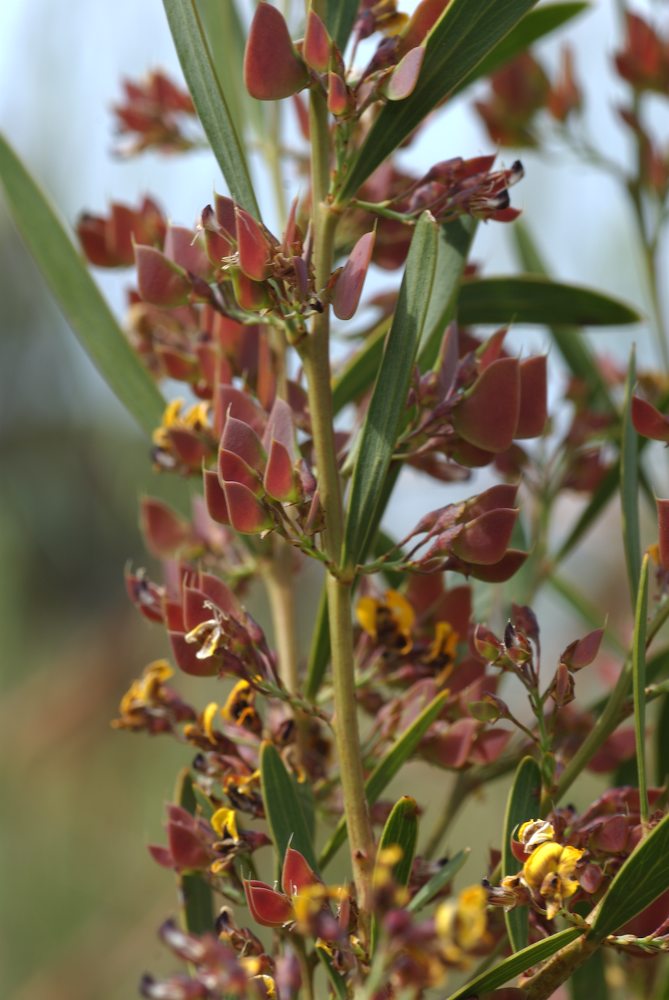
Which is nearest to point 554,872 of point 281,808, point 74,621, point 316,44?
point 281,808

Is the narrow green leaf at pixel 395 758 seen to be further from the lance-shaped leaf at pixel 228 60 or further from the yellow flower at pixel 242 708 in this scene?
the lance-shaped leaf at pixel 228 60

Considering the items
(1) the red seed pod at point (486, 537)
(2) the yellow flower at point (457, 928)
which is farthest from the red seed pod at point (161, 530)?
(2) the yellow flower at point (457, 928)

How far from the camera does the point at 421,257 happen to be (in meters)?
0.47

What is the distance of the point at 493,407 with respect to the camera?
1.59ft

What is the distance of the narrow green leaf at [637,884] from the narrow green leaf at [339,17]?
38 centimetres

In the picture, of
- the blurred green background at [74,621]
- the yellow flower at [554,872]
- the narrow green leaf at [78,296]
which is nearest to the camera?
the yellow flower at [554,872]

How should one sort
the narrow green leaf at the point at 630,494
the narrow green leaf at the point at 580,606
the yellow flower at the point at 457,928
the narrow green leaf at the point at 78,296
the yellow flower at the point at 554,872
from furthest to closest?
1. the narrow green leaf at the point at 580,606
2. the narrow green leaf at the point at 78,296
3. the narrow green leaf at the point at 630,494
4. the yellow flower at the point at 554,872
5. the yellow flower at the point at 457,928

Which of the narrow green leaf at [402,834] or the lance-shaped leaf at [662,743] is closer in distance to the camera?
the narrow green leaf at [402,834]

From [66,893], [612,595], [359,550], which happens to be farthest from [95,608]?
[359,550]

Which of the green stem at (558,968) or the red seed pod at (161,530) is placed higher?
the red seed pod at (161,530)

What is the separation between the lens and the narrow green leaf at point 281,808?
48 centimetres

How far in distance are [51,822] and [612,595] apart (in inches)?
67.5

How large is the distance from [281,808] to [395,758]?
0.06 meters

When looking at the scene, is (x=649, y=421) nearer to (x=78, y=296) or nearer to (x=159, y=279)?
(x=159, y=279)
